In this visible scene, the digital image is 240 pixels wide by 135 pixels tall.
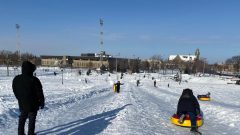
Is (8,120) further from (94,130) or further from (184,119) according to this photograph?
(184,119)

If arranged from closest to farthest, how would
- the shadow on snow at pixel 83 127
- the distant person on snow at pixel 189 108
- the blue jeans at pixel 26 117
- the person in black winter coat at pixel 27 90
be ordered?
the person in black winter coat at pixel 27 90
the blue jeans at pixel 26 117
the shadow on snow at pixel 83 127
the distant person on snow at pixel 189 108

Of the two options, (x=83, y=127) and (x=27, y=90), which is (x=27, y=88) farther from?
(x=83, y=127)

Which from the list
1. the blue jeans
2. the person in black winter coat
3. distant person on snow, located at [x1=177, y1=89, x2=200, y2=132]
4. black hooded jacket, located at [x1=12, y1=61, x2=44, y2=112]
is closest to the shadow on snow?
the blue jeans

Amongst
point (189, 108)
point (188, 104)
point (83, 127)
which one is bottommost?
point (83, 127)

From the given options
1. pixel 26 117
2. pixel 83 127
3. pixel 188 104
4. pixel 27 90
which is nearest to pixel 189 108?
pixel 188 104

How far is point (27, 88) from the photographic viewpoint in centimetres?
908

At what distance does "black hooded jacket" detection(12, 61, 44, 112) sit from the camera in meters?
9.09

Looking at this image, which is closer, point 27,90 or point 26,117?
point 27,90

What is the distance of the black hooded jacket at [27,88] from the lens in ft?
29.8

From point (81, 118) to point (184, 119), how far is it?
4621 millimetres

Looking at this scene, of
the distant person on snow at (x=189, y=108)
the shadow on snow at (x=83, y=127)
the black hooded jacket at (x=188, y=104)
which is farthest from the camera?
the black hooded jacket at (x=188, y=104)

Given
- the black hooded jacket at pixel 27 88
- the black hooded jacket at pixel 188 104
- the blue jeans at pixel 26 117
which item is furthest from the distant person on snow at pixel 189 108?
the black hooded jacket at pixel 27 88

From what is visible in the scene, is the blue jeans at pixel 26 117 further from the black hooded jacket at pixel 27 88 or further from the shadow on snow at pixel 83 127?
the shadow on snow at pixel 83 127

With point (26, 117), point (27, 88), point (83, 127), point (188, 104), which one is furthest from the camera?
point (188, 104)
